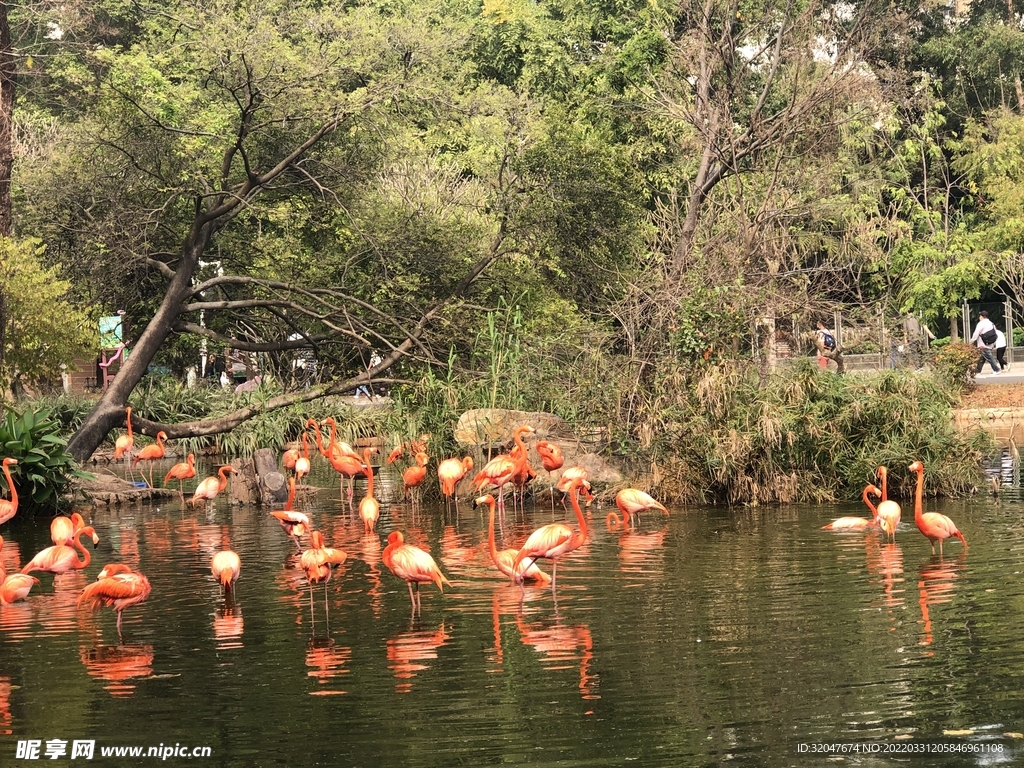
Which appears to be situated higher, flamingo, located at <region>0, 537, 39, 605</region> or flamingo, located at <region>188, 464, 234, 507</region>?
flamingo, located at <region>188, 464, 234, 507</region>

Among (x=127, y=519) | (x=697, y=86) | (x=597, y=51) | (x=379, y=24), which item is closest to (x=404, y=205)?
(x=379, y=24)

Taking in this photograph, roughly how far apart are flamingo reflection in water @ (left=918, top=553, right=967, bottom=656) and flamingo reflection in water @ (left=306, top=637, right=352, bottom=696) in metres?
3.40

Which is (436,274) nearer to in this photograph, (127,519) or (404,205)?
(404,205)

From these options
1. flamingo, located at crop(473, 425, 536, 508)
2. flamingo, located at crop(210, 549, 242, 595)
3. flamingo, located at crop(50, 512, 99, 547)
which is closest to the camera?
flamingo, located at crop(210, 549, 242, 595)

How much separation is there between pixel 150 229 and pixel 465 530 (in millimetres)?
8155

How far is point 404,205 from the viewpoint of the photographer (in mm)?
20906

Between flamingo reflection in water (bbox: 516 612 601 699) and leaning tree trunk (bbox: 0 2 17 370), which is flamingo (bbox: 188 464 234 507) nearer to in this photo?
leaning tree trunk (bbox: 0 2 17 370)

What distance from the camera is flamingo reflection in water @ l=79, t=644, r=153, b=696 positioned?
8055mm

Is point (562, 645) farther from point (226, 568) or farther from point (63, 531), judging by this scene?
point (63, 531)

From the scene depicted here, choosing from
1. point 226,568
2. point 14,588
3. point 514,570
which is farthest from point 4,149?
point 514,570

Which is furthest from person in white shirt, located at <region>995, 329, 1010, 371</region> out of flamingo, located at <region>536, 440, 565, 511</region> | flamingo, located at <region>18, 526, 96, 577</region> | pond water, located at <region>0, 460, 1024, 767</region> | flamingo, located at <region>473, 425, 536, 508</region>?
flamingo, located at <region>18, 526, 96, 577</region>

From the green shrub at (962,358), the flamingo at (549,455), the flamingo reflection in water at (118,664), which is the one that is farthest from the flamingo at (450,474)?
the green shrub at (962,358)

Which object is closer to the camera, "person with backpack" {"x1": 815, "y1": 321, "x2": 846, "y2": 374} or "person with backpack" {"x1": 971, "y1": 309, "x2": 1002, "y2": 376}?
"person with backpack" {"x1": 815, "y1": 321, "x2": 846, "y2": 374}

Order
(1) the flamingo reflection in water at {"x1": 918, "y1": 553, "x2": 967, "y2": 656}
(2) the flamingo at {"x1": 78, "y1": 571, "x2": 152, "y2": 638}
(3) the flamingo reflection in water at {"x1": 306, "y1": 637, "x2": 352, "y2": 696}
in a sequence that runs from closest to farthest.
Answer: (3) the flamingo reflection in water at {"x1": 306, "y1": 637, "x2": 352, "y2": 696} → (1) the flamingo reflection in water at {"x1": 918, "y1": 553, "x2": 967, "y2": 656} → (2) the flamingo at {"x1": 78, "y1": 571, "x2": 152, "y2": 638}
